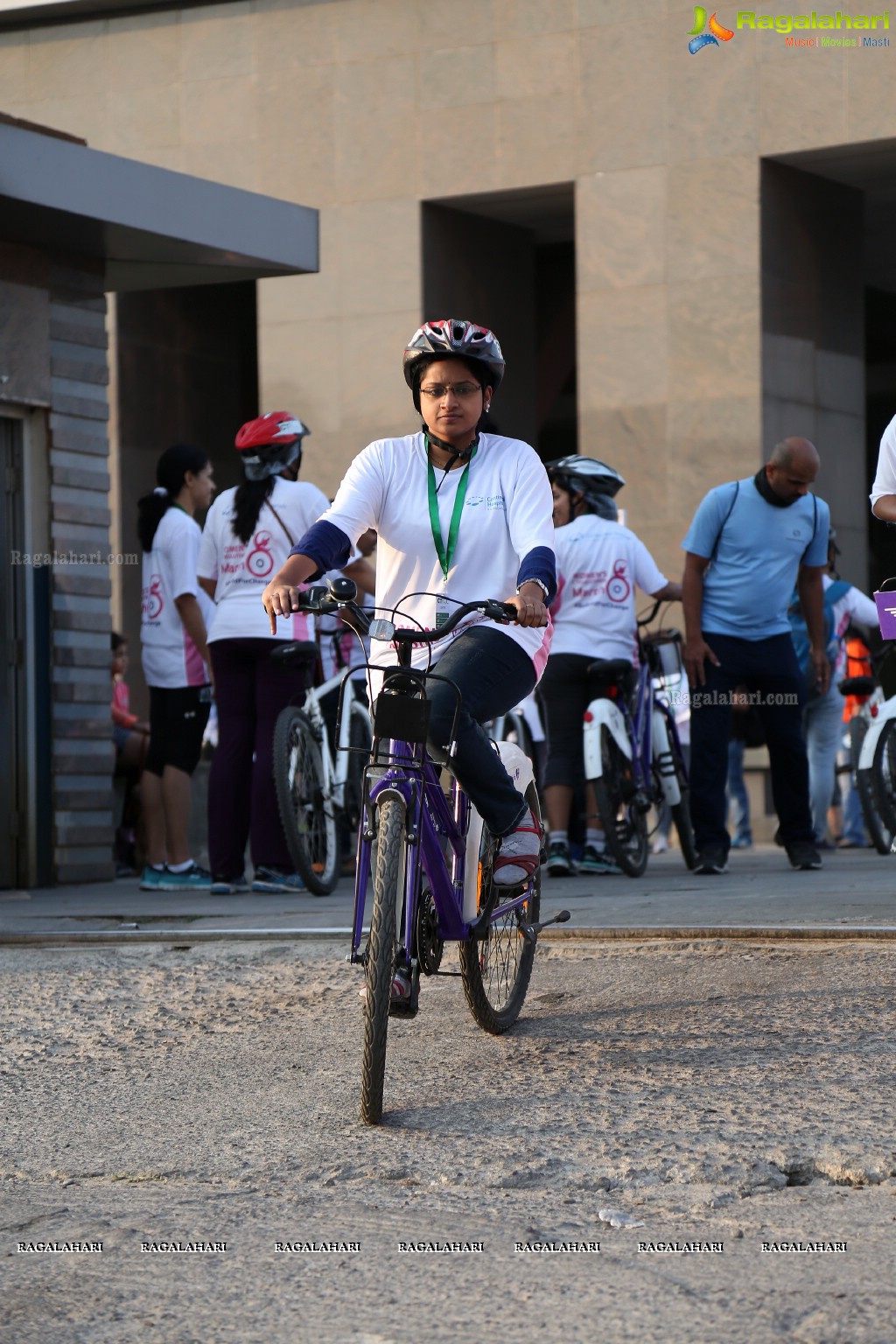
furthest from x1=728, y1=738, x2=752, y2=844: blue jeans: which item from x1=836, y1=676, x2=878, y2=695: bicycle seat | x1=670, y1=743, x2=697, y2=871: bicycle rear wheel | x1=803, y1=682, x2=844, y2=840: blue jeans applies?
x1=670, y1=743, x2=697, y2=871: bicycle rear wheel

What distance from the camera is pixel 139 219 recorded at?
1031 centimetres

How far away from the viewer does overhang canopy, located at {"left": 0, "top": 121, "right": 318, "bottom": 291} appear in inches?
381

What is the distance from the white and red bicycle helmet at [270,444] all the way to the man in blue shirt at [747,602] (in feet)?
6.04

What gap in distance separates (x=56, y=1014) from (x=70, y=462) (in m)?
5.40

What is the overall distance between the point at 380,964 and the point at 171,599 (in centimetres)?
580

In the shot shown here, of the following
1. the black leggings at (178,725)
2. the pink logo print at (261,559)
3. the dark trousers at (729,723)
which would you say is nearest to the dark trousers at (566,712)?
the dark trousers at (729,723)

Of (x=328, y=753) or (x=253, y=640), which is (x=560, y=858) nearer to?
(x=328, y=753)

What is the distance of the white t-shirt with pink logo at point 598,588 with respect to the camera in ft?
32.2

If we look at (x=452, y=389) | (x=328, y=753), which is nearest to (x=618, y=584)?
(x=328, y=753)

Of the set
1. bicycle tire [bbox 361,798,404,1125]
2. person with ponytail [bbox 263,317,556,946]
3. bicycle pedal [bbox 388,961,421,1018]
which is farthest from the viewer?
person with ponytail [bbox 263,317,556,946]

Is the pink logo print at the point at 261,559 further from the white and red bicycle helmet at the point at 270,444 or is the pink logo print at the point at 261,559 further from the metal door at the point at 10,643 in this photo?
the metal door at the point at 10,643

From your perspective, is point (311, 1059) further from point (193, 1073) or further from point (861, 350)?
point (861, 350)

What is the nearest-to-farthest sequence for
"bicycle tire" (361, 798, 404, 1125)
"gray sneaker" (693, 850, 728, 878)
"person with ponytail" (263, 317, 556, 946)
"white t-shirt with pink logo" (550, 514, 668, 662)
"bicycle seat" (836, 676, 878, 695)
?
1. "bicycle tire" (361, 798, 404, 1125)
2. "person with ponytail" (263, 317, 556, 946)
3. "gray sneaker" (693, 850, 728, 878)
4. "white t-shirt with pink logo" (550, 514, 668, 662)
5. "bicycle seat" (836, 676, 878, 695)

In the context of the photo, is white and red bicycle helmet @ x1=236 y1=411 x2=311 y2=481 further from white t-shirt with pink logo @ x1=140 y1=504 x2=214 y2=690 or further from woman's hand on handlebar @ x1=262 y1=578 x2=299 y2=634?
woman's hand on handlebar @ x1=262 y1=578 x2=299 y2=634
